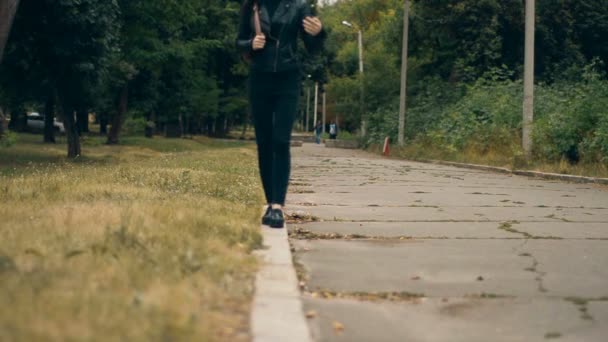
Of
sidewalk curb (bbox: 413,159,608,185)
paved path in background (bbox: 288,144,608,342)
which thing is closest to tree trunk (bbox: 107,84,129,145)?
sidewalk curb (bbox: 413,159,608,185)

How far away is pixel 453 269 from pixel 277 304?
185 centimetres

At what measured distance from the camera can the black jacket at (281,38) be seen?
253 inches

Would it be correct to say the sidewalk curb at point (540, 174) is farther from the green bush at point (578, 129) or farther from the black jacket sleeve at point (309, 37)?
the black jacket sleeve at point (309, 37)

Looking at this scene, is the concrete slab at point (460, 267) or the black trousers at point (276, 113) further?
the black trousers at point (276, 113)

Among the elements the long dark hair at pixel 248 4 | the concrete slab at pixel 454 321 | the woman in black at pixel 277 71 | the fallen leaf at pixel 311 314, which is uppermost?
the long dark hair at pixel 248 4

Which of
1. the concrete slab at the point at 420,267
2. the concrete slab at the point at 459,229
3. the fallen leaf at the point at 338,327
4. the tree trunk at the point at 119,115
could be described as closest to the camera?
the fallen leaf at the point at 338,327

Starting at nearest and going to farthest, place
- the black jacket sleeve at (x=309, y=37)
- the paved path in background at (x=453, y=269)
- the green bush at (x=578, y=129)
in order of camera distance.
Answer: the paved path in background at (x=453, y=269) < the black jacket sleeve at (x=309, y=37) < the green bush at (x=578, y=129)

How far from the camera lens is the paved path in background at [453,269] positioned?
3.91 m

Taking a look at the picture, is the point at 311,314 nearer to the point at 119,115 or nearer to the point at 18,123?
the point at 119,115

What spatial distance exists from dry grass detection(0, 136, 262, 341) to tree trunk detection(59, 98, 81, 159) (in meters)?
15.1

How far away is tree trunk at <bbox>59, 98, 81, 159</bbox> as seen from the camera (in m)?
22.4

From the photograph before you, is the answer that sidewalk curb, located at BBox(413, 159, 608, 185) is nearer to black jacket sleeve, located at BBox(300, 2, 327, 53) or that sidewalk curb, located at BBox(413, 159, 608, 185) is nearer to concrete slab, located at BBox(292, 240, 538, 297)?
concrete slab, located at BBox(292, 240, 538, 297)

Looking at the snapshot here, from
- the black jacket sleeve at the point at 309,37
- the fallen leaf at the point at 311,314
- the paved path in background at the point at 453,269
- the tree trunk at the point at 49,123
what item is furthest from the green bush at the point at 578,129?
the tree trunk at the point at 49,123

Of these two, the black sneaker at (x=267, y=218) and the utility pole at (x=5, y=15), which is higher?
the utility pole at (x=5, y=15)
